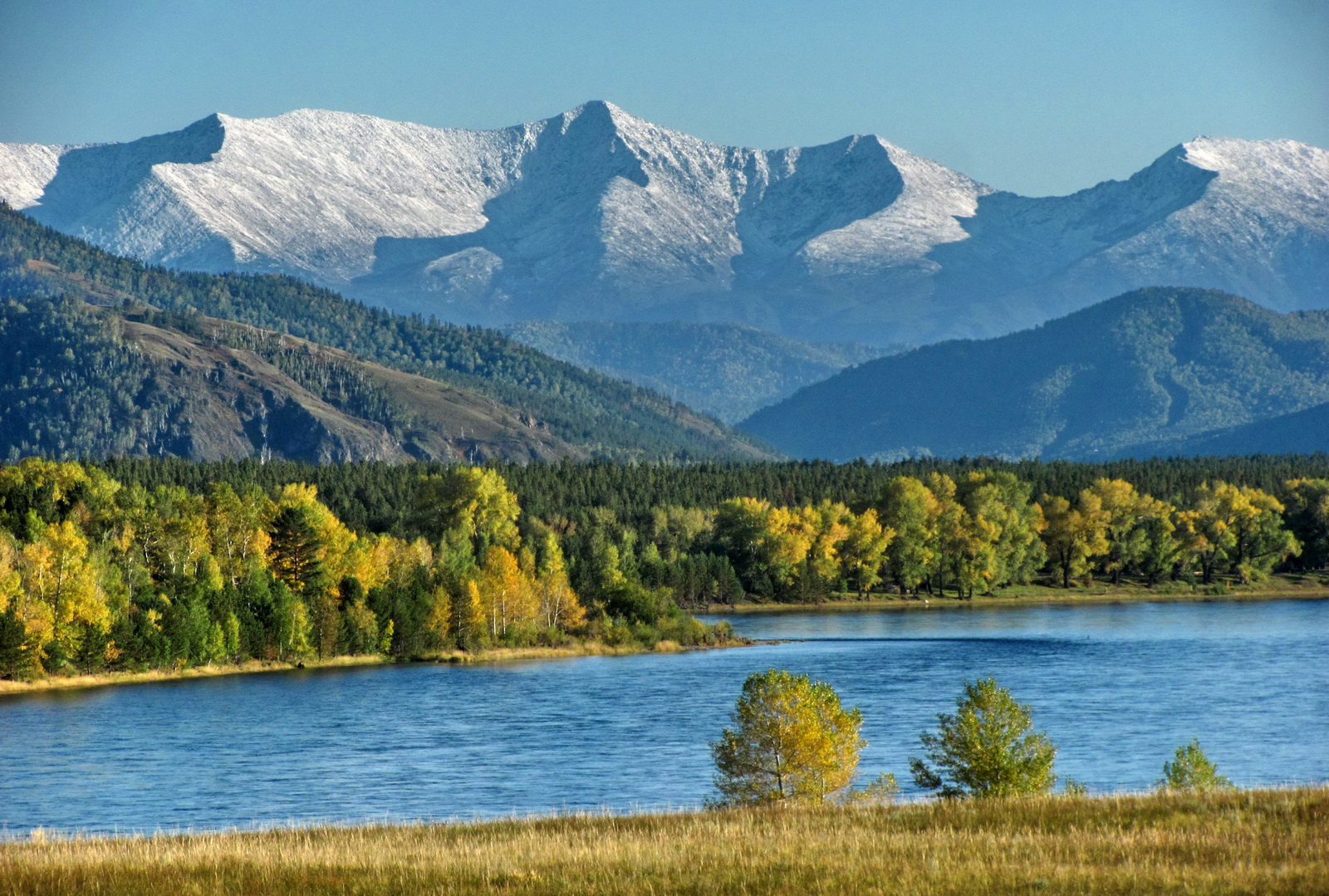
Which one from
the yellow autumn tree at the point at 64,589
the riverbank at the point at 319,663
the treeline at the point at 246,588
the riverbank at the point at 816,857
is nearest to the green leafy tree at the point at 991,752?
the riverbank at the point at 816,857

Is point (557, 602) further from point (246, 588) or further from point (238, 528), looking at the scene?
point (246, 588)

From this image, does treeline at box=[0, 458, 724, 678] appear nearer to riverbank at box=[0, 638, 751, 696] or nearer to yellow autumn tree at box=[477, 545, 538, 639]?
yellow autumn tree at box=[477, 545, 538, 639]

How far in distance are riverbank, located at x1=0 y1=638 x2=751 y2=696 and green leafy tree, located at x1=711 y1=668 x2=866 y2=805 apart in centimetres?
7767

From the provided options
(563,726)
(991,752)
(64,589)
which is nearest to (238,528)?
(64,589)

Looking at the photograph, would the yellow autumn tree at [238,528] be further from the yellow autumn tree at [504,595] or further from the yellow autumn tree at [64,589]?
the yellow autumn tree at [64,589]

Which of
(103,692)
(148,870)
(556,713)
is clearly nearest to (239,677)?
(103,692)

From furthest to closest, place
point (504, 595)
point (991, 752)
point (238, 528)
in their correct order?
point (238, 528) → point (504, 595) → point (991, 752)

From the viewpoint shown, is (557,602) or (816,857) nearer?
(816,857)

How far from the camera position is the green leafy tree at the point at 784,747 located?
62.8 metres

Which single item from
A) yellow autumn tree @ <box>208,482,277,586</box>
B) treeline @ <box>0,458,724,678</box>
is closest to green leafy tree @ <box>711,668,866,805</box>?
treeline @ <box>0,458,724,678</box>

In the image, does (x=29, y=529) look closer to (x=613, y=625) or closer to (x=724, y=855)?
(x=613, y=625)

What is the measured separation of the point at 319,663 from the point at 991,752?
94.3 metres

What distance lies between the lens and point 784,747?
208ft

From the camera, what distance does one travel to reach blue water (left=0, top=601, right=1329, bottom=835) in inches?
3086
